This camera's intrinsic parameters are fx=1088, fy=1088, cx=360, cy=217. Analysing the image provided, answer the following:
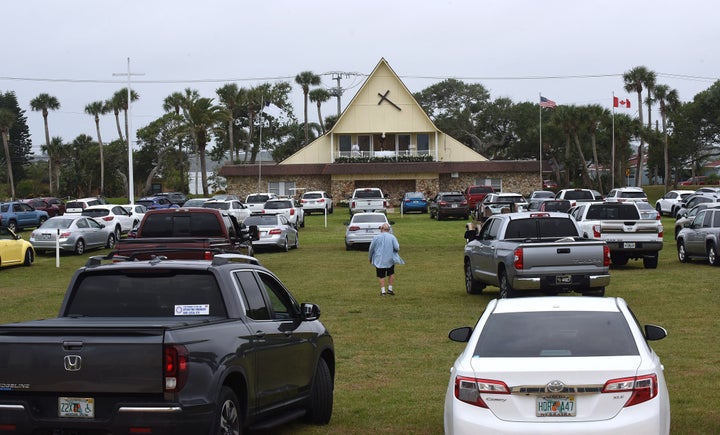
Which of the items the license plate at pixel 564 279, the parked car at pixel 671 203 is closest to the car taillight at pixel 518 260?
the license plate at pixel 564 279

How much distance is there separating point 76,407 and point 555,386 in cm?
341

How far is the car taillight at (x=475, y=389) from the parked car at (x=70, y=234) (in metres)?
31.6

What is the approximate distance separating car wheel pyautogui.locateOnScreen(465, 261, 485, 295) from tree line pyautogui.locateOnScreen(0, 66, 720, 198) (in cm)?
6707

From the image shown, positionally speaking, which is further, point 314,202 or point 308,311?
point 314,202

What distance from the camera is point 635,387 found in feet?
25.5

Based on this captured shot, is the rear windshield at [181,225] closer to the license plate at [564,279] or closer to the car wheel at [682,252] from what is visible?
A: the license plate at [564,279]

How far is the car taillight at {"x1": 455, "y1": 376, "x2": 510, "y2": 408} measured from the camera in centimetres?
784

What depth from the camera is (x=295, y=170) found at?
289ft

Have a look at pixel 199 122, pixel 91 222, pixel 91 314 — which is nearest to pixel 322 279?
pixel 91 222

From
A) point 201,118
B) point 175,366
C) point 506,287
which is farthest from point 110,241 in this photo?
point 201,118

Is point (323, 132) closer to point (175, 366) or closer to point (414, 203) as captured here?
point (414, 203)

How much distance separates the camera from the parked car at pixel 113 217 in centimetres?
4478

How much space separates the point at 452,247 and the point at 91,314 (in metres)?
32.0

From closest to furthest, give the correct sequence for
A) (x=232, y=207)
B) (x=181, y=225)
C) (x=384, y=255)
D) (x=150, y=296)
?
1. (x=150, y=296)
2. (x=181, y=225)
3. (x=384, y=255)
4. (x=232, y=207)
